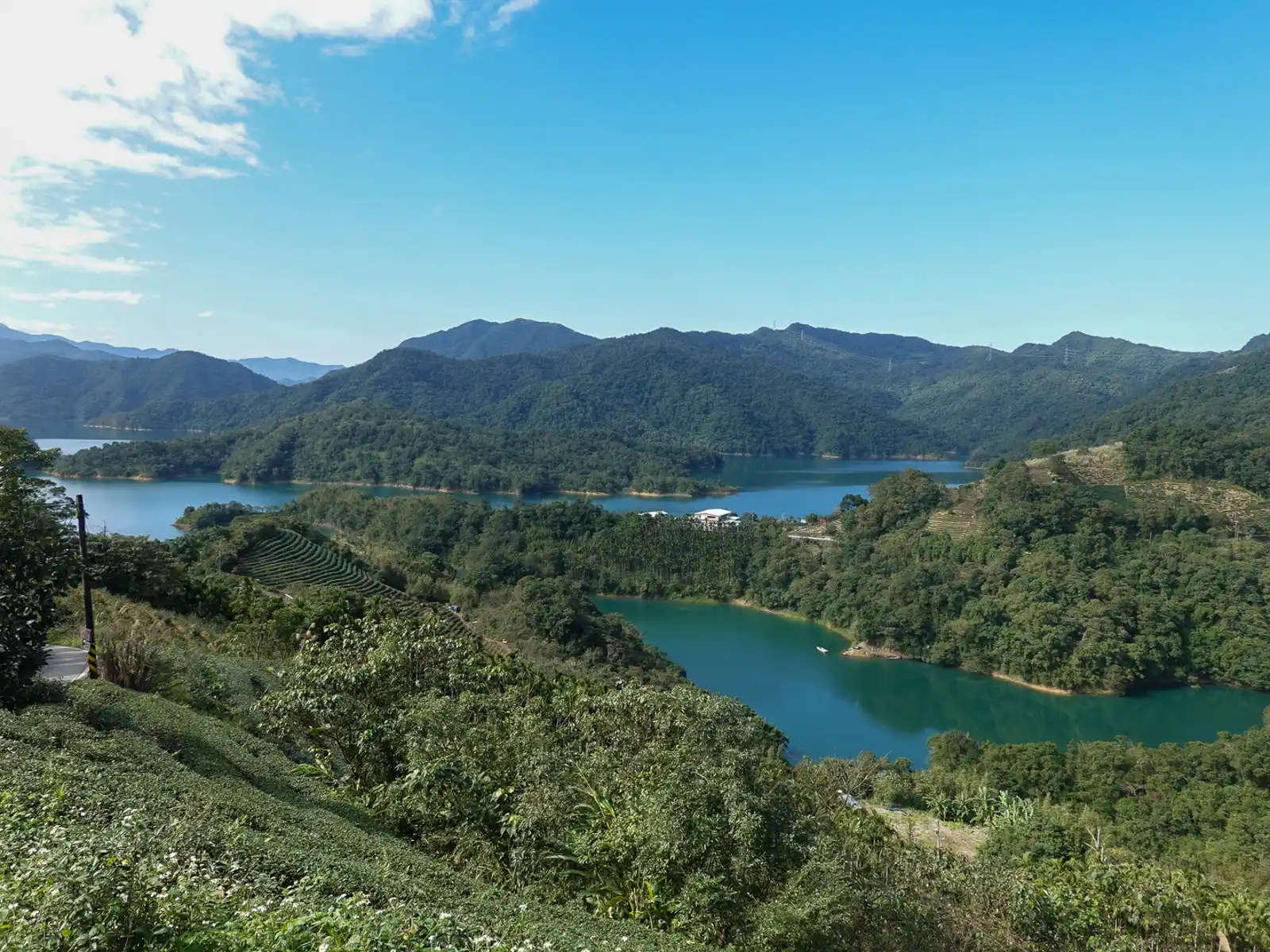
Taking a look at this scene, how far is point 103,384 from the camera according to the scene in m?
121

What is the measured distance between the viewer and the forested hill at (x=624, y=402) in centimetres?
10906

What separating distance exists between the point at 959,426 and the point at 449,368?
87.2 m


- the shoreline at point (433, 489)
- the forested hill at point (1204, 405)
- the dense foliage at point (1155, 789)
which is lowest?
the dense foliage at point (1155, 789)

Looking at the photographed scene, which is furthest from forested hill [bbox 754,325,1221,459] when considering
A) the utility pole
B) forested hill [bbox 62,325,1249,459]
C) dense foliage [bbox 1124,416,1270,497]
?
the utility pole

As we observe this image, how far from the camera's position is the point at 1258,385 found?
66062 mm

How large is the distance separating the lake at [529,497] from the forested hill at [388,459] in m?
1.53

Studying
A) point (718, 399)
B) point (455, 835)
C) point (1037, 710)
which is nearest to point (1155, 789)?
point (1037, 710)

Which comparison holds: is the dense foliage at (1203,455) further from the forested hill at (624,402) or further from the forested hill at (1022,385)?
the forested hill at (624,402)

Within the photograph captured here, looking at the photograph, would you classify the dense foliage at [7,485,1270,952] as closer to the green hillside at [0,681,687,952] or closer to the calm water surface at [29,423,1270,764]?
the green hillside at [0,681,687,952]

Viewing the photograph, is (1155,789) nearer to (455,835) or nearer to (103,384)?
(455,835)

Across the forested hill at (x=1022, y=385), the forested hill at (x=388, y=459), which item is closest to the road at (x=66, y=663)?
the forested hill at (x=388, y=459)

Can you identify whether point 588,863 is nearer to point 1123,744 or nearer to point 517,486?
point 1123,744

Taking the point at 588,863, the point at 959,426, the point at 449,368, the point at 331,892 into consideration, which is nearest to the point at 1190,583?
the point at 588,863

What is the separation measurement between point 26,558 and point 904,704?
25.0 m
